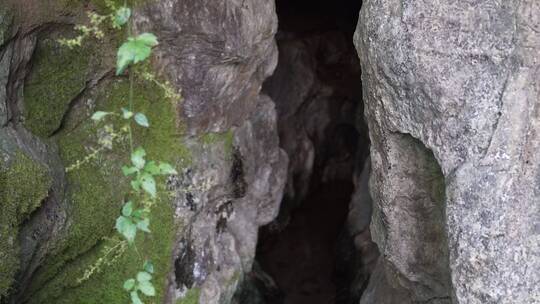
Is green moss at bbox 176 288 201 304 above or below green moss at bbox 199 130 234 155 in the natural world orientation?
below

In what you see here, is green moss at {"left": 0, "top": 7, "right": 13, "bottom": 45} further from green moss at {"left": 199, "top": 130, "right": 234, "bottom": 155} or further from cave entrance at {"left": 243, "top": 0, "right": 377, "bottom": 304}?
cave entrance at {"left": 243, "top": 0, "right": 377, "bottom": 304}

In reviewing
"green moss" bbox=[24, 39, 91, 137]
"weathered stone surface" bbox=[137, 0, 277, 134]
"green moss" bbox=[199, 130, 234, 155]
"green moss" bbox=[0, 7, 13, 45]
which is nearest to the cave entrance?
"green moss" bbox=[199, 130, 234, 155]

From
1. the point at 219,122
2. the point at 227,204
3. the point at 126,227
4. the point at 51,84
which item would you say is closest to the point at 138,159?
the point at 126,227

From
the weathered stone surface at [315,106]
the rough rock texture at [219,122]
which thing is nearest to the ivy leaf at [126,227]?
the rough rock texture at [219,122]

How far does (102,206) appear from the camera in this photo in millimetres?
3092

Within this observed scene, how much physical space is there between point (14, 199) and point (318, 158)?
4458 mm

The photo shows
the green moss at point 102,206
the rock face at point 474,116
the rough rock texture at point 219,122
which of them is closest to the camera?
the rock face at point 474,116

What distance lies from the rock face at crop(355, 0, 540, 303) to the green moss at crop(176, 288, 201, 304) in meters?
Answer: 1.46

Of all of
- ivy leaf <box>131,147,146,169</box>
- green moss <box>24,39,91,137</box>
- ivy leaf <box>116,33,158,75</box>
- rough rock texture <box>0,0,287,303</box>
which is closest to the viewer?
ivy leaf <box>116,33,158,75</box>

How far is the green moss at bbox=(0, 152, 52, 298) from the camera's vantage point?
250 centimetres

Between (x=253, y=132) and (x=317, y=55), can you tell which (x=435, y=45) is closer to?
(x=253, y=132)

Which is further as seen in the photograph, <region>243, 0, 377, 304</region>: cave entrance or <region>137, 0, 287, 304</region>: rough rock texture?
<region>243, 0, 377, 304</region>: cave entrance

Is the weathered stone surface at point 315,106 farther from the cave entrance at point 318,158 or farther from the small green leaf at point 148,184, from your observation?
the small green leaf at point 148,184

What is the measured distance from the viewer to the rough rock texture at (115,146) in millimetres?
2653
